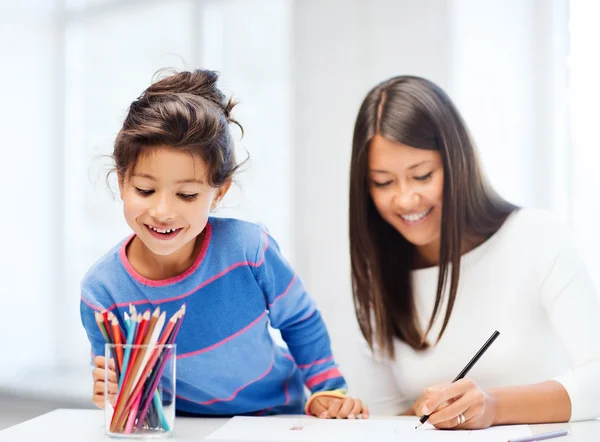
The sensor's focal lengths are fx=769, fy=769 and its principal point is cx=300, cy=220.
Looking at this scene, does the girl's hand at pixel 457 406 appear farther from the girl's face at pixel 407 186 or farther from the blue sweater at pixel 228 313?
the girl's face at pixel 407 186

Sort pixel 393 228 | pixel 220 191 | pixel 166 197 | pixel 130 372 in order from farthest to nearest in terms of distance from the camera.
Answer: pixel 393 228
pixel 220 191
pixel 166 197
pixel 130 372

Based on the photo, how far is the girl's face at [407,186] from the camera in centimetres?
129

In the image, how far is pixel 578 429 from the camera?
39.6 inches

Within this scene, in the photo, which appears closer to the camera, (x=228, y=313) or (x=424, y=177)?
(x=228, y=313)

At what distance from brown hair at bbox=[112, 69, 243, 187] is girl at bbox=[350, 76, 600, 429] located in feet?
1.03

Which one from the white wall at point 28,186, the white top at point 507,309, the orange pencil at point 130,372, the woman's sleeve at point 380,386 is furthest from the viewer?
the white wall at point 28,186

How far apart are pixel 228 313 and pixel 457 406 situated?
0.36 m

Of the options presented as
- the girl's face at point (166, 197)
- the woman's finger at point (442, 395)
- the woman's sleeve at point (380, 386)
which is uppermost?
the girl's face at point (166, 197)

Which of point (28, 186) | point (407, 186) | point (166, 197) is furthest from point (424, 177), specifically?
point (28, 186)

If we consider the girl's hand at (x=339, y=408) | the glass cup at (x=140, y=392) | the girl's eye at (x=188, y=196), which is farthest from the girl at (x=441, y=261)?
the glass cup at (x=140, y=392)

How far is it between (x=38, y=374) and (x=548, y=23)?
148cm

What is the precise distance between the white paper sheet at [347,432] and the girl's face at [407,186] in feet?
1.23

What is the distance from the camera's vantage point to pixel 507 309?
1.30 m

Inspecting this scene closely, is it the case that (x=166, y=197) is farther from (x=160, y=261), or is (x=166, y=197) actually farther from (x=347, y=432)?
(x=347, y=432)
